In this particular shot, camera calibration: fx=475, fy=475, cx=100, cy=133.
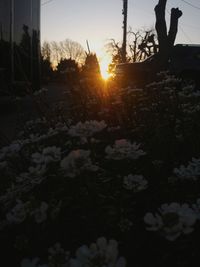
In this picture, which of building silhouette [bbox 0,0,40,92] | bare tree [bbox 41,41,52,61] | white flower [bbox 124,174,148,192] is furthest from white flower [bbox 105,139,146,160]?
bare tree [bbox 41,41,52,61]

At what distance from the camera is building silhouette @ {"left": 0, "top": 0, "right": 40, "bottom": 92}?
911cm

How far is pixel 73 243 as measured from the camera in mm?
1643

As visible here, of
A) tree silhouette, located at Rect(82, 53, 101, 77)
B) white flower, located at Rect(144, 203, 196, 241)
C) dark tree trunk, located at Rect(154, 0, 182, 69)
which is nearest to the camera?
white flower, located at Rect(144, 203, 196, 241)

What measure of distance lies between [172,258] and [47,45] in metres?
66.5

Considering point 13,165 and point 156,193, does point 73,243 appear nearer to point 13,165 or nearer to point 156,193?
point 156,193

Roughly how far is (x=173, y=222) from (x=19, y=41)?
31.2 feet

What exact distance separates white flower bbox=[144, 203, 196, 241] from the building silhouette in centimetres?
608

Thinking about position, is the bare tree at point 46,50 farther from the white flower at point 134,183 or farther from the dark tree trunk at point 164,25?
the white flower at point 134,183

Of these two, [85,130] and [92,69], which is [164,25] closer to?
[92,69]

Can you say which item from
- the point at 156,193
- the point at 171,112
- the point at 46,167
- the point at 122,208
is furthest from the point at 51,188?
the point at 171,112

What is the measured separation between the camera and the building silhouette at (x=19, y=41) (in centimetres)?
911

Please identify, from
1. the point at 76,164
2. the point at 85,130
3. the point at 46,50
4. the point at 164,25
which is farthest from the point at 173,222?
the point at 46,50

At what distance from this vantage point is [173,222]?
1.34 metres

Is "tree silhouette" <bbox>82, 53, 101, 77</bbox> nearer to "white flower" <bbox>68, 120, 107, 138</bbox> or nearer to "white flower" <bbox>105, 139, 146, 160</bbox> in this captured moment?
"white flower" <bbox>68, 120, 107, 138</bbox>
